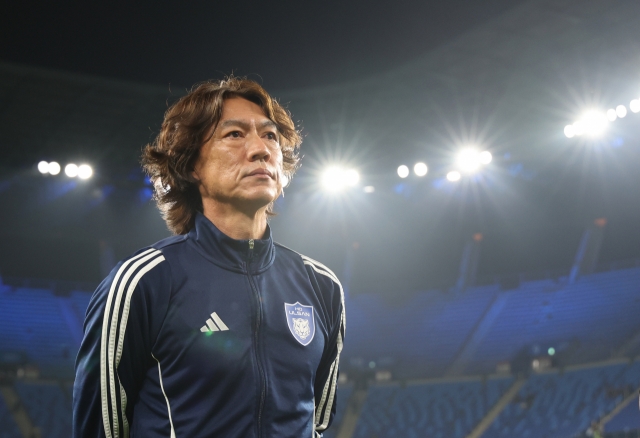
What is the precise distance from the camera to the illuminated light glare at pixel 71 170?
1342cm

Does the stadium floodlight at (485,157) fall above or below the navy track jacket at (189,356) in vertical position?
above

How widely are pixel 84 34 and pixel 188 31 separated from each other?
5.13ft

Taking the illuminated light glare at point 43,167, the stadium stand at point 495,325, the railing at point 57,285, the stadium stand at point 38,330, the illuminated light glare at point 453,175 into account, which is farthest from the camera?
the stadium stand at point 495,325

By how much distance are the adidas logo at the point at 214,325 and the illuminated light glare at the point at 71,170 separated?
1321 centimetres

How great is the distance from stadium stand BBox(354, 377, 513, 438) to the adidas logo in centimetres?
1712

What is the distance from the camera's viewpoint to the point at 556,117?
13.0 m

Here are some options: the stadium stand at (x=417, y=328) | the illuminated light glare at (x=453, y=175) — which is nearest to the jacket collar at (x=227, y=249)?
the illuminated light glare at (x=453, y=175)

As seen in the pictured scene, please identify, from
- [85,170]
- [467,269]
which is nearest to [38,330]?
[85,170]

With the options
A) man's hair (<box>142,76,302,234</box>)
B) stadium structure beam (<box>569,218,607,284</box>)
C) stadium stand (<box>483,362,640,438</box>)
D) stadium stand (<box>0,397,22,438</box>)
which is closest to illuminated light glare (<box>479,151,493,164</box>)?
stadium structure beam (<box>569,218,607,284</box>)

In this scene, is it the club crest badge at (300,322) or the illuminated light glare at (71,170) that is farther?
the illuminated light glare at (71,170)

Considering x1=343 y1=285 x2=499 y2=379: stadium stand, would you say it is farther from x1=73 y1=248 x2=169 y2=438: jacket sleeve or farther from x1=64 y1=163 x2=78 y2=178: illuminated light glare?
x1=73 y1=248 x2=169 y2=438: jacket sleeve

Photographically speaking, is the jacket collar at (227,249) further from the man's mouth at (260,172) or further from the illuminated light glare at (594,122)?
the illuminated light glare at (594,122)

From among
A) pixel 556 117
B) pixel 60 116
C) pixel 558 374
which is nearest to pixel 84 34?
pixel 60 116

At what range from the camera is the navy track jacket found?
1.43 metres
